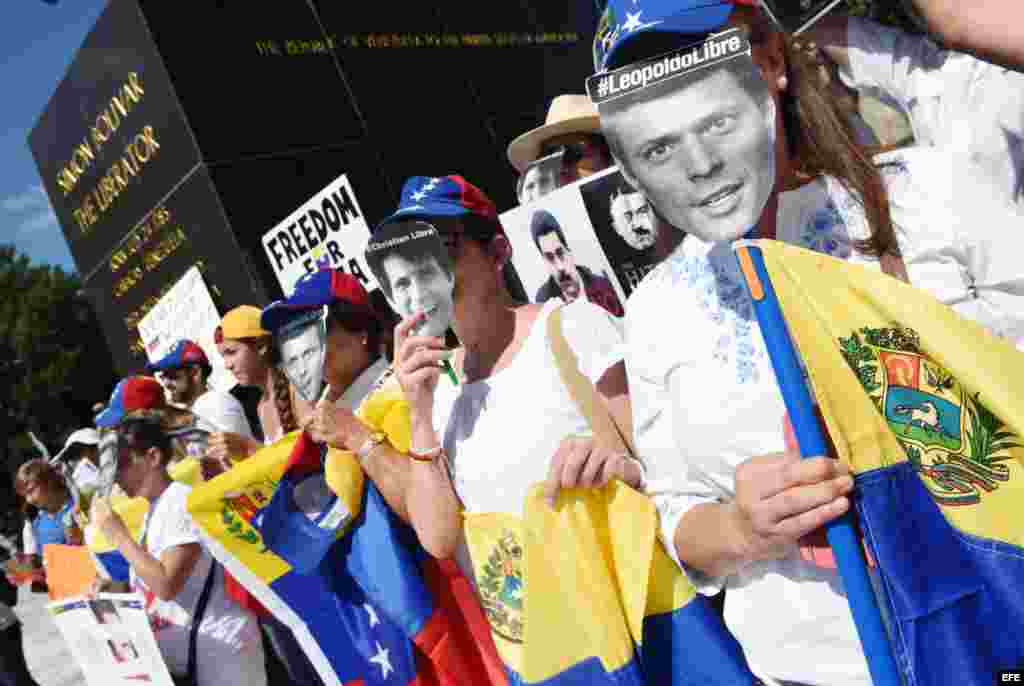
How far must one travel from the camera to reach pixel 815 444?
102cm

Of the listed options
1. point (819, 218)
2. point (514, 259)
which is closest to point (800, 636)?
point (819, 218)

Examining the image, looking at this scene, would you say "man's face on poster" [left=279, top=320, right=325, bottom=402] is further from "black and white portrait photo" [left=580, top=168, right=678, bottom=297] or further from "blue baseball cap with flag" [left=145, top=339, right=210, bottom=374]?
"blue baseball cap with flag" [left=145, top=339, right=210, bottom=374]

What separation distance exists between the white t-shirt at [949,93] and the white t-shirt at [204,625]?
9.23 feet

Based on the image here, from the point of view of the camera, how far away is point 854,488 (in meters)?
0.99

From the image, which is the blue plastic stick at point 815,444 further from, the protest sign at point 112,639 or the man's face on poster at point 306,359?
the protest sign at point 112,639

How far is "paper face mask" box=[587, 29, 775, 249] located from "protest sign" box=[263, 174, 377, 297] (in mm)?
3605

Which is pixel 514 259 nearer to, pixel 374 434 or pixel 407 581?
pixel 374 434

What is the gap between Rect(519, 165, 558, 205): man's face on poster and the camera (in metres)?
3.26

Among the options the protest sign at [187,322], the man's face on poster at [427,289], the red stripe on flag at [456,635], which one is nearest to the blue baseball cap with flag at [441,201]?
the man's face on poster at [427,289]

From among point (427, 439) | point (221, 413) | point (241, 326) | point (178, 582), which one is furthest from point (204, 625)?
point (427, 439)

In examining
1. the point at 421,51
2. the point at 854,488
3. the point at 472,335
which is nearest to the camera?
the point at 854,488

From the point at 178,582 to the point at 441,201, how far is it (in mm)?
2105

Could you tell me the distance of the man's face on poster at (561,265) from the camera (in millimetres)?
2865

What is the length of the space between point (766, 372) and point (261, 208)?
5.75m
